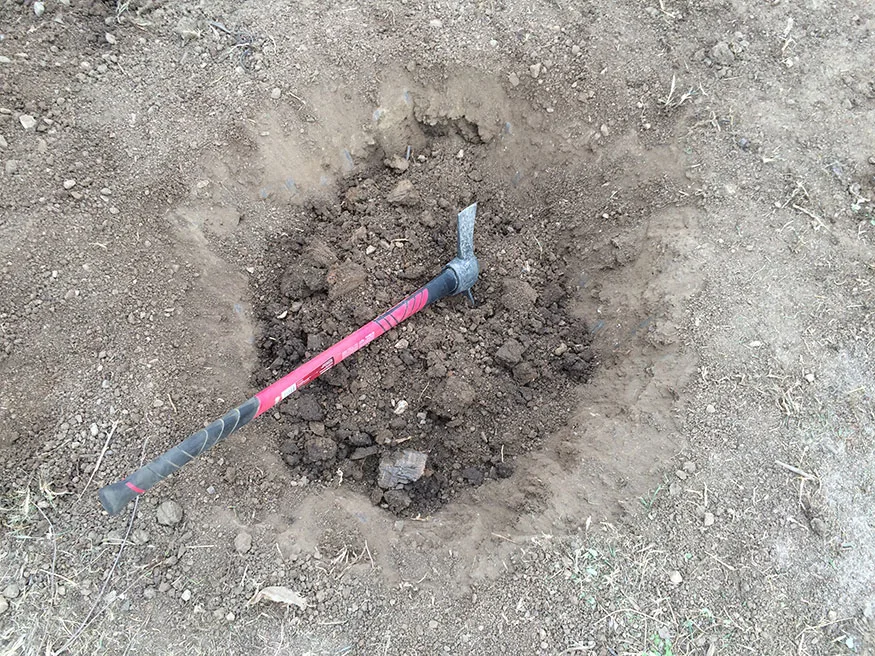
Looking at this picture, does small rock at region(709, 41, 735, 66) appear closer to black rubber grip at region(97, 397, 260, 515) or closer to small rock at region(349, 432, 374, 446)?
small rock at region(349, 432, 374, 446)

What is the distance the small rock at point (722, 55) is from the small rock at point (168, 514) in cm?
358

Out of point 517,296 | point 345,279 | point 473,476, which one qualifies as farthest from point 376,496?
point 517,296

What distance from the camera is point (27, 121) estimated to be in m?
2.59

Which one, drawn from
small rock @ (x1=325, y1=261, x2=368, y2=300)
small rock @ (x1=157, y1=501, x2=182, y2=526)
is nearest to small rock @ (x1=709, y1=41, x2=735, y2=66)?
small rock @ (x1=325, y1=261, x2=368, y2=300)

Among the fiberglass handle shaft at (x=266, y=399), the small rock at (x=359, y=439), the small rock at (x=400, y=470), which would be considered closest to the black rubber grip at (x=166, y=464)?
the fiberglass handle shaft at (x=266, y=399)

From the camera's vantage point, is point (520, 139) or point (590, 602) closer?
point (590, 602)

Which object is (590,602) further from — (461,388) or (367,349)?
(367,349)

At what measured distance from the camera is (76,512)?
7.14 ft

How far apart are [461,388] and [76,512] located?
5.63 ft

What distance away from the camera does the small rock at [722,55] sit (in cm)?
302

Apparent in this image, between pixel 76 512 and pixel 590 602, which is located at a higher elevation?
pixel 76 512

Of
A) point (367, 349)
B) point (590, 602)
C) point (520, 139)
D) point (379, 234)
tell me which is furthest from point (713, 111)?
point (590, 602)

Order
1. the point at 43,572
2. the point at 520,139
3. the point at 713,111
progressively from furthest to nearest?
the point at 520,139
the point at 713,111
the point at 43,572

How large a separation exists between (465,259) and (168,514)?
1.81 m
